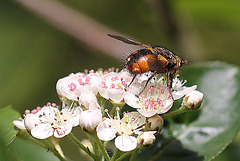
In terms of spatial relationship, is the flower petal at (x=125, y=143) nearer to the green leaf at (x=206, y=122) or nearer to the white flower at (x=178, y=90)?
the white flower at (x=178, y=90)

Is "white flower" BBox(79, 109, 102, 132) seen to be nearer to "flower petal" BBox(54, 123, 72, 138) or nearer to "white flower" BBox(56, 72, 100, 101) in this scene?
"flower petal" BBox(54, 123, 72, 138)

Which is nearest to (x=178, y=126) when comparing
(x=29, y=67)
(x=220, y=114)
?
(x=220, y=114)

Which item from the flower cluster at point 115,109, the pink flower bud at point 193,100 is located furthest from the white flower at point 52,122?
the pink flower bud at point 193,100

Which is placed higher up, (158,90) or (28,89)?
(158,90)

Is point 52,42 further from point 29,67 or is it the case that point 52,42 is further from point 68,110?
point 68,110

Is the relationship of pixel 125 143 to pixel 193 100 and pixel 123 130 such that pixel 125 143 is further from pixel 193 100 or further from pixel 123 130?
pixel 193 100

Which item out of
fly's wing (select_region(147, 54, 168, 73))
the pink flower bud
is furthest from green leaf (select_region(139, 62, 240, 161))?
fly's wing (select_region(147, 54, 168, 73))
